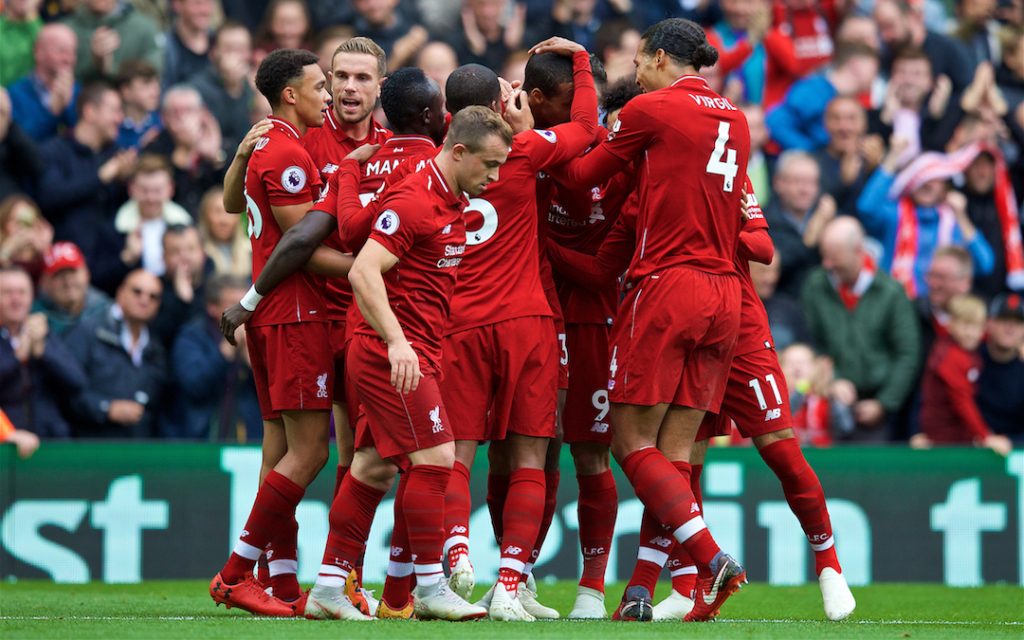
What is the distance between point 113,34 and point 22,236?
2.64 metres

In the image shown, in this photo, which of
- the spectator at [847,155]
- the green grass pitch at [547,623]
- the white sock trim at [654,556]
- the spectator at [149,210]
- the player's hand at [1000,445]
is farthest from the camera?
the spectator at [847,155]

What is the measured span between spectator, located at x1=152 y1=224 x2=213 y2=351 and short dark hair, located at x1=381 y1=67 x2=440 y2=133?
564 centimetres

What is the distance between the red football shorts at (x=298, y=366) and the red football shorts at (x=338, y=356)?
11 centimetres

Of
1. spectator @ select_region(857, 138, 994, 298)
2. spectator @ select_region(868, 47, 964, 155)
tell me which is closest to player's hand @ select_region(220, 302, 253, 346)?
spectator @ select_region(857, 138, 994, 298)

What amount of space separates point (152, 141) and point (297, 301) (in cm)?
646

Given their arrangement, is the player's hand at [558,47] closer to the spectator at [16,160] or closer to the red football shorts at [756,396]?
the red football shorts at [756,396]

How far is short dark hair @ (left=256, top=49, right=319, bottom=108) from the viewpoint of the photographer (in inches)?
344

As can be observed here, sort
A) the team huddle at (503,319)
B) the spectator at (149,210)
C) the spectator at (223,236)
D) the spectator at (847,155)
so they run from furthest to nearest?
the spectator at (847,155) → the spectator at (223,236) → the spectator at (149,210) → the team huddle at (503,319)

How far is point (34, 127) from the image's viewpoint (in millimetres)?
14656

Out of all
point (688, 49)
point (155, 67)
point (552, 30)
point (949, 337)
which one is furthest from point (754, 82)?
point (688, 49)

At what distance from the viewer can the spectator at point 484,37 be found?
1557 centimetres

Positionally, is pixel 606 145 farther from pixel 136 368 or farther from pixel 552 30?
pixel 552 30

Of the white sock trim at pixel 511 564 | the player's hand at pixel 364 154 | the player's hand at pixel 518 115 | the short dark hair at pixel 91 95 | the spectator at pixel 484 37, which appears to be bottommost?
the white sock trim at pixel 511 564

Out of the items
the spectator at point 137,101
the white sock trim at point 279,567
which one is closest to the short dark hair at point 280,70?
the white sock trim at point 279,567
